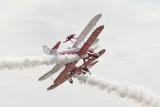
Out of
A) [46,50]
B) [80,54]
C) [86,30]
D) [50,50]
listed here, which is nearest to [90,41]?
[80,54]

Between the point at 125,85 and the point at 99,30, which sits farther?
the point at 125,85

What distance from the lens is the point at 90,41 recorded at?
188 ft

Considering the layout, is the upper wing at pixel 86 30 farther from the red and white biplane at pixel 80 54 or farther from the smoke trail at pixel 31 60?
the smoke trail at pixel 31 60

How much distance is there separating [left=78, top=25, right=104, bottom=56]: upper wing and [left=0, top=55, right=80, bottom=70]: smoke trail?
194 centimetres

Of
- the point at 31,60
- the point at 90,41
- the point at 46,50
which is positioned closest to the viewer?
the point at 31,60

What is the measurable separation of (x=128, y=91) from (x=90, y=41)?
10.7 metres

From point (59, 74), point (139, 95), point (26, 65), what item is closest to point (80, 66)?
point (59, 74)

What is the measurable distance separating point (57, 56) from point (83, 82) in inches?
480

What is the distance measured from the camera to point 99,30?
56.2 metres

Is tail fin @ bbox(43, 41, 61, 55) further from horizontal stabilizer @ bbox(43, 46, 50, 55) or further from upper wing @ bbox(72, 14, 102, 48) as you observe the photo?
upper wing @ bbox(72, 14, 102, 48)

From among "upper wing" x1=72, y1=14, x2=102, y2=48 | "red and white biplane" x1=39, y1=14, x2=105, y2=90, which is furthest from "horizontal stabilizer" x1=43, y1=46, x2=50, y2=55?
"upper wing" x1=72, y1=14, x2=102, y2=48

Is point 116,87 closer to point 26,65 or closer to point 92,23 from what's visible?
point 92,23

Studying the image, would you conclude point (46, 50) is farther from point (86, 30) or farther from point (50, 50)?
point (86, 30)

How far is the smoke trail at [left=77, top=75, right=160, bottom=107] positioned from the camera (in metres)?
63.7
